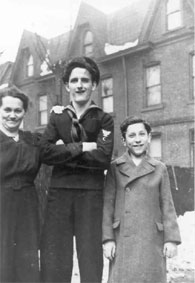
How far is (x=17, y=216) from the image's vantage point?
3.25 metres

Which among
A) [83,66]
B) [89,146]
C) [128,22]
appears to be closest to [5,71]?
[128,22]

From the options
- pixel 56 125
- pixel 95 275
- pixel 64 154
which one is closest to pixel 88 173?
pixel 64 154

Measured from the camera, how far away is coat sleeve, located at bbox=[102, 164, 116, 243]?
133 inches

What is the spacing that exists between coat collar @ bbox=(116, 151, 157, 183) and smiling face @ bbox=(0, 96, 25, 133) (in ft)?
3.20

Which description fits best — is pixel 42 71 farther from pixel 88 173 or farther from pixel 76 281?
pixel 88 173

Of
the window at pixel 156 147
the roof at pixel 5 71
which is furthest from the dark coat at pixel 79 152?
the roof at pixel 5 71

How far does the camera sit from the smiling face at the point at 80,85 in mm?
3494

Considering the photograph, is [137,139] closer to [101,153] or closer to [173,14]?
[101,153]

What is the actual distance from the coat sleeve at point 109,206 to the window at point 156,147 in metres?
12.5

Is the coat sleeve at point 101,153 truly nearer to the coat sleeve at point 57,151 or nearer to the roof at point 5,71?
the coat sleeve at point 57,151

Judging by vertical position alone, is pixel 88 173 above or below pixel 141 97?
below

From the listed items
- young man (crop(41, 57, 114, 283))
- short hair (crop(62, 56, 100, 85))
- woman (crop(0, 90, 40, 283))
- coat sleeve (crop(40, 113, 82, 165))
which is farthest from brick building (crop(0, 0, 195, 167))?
woman (crop(0, 90, 40, 283))

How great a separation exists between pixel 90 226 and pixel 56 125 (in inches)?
36.2

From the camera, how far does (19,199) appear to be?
3254 millimetres
